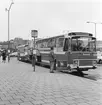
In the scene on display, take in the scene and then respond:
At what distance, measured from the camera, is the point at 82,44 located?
14.6 metres

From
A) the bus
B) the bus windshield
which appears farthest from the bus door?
the bus windshield

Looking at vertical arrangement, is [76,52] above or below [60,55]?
above

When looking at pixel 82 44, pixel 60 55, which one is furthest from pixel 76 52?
pixel 60 55

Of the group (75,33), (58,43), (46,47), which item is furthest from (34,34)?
(46,47)

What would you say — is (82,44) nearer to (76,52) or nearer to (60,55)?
(76,52)

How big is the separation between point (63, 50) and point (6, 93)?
27.3 ft

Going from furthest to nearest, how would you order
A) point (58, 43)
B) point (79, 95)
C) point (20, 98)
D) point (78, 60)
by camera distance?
point (58, 43) < point (78, 60) < point (79, 95) < point (20, 98)

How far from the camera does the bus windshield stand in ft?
47.2

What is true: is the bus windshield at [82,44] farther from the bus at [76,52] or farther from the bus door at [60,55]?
the bus door at [60,55]

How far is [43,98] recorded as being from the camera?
21.8 feet

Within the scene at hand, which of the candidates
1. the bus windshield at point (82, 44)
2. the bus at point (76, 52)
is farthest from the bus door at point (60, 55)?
the bus windshield at point (82, 44)

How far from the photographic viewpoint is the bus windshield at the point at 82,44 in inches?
567

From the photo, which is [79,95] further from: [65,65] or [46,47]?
[46,47]

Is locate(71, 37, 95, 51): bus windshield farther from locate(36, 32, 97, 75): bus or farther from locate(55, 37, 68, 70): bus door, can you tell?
locate(55, 37, 68, 70): bus door
